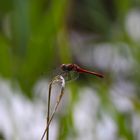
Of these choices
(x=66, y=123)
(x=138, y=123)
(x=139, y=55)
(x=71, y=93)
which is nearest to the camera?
(x=66, y=123)

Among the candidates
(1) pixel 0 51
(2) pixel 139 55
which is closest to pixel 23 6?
(1) pixel 0 51

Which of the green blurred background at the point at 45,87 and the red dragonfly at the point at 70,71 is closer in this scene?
the red dragonfly at the point at 70,71

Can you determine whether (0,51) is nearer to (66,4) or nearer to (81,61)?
(66,4)

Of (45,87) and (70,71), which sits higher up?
(70,71)

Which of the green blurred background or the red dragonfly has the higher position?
the red dragonfly

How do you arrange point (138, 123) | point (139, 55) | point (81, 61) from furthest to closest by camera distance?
1. point (81, 61)
2. point (139, 55)
3. point (138, 123)

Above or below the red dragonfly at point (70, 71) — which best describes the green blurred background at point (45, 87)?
below

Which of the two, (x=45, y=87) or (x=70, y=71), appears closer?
(x=70, y=71)

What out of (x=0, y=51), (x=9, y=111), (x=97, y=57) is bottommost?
(x=97, y=57)

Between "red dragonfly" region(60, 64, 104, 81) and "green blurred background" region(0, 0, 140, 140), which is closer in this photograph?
"red dragonfly" region(60, 64, 104, 81)

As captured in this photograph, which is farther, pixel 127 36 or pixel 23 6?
pixel 127 36

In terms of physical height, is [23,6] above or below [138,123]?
above
